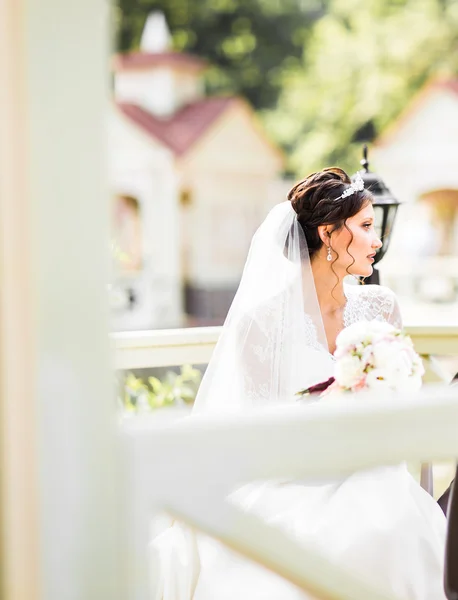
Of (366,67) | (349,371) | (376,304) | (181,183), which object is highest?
(366,67)

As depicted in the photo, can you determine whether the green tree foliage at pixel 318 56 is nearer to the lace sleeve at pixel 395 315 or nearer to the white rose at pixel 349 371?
the lace sleeve at pixel 395 315

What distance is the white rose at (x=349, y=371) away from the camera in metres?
2.27

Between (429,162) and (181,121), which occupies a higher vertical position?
(181,121)

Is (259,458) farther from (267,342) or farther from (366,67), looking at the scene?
(366,67)

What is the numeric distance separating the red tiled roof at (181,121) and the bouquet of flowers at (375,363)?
16.1 metres

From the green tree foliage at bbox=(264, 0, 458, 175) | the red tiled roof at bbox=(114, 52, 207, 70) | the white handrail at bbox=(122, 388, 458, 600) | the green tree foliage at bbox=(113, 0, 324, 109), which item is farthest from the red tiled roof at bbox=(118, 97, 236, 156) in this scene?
the white handrail at bbox=(122, 388, 458, 600)

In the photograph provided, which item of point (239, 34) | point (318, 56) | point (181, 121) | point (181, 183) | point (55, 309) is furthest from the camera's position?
point (239, 34)

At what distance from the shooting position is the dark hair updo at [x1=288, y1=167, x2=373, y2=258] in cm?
316

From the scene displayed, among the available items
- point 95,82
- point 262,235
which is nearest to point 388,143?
point 262,235

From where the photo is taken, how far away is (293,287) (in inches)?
121

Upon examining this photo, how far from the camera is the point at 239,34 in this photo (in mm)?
26125

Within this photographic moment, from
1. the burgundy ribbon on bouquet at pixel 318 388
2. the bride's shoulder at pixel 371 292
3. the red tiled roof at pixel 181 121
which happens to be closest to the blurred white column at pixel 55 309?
the burgundy ribbon on bouquet at pixel 318 388

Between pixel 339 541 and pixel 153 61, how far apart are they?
1809cm

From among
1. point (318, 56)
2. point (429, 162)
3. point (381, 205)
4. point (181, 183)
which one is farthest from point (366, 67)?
point (381, 205)
